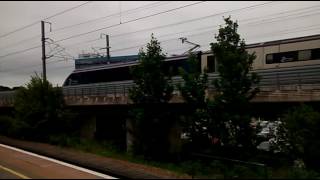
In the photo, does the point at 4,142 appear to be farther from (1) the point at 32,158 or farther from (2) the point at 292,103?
(2) the point at 292,103

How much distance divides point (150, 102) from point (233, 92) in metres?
4.89

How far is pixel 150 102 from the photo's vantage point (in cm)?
2716

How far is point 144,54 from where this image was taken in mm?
27641

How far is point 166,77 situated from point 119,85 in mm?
10397

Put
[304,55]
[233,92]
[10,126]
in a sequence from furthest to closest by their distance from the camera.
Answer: [10,126]
[304,55]
[233,92]

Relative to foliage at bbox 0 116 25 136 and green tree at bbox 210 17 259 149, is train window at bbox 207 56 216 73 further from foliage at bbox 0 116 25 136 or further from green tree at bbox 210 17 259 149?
foliage at bbox 0 116 25 136

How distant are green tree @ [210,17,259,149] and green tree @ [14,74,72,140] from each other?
14701 mm

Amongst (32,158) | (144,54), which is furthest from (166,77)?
(32,158)

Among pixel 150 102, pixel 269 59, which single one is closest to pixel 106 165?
pixel 150 102

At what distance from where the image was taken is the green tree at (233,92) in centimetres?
2370

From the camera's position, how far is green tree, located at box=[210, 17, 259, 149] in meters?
23.7

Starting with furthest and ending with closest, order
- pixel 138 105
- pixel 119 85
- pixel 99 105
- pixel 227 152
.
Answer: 1. pixel 99 105
2. pixel 119 85
3. pixel 138 105
4. pixel 227 152

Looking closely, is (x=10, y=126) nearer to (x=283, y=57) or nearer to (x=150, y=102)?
(x=150, y=102)

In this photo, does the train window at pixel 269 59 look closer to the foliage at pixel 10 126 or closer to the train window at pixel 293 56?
the train window at pixel 293 56
